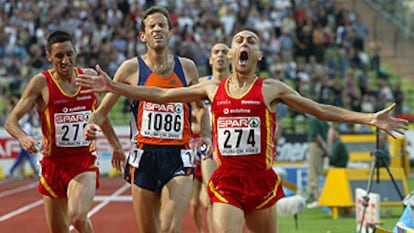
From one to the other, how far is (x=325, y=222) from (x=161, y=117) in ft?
24.6

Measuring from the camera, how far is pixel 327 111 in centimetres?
841

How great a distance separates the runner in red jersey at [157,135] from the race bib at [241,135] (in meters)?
1.12

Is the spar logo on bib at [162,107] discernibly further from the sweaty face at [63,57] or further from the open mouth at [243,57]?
the open mouth at [243,57]

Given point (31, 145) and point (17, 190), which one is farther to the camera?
point (17, 190)

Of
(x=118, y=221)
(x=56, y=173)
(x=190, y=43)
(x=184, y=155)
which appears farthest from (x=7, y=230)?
(x=190, y=43)

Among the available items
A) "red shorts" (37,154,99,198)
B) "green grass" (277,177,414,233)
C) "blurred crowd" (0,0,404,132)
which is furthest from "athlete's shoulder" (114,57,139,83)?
"blurred crowd" (0,0,404,132)

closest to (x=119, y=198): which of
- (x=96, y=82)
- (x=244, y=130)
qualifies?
(x=244, y=130)

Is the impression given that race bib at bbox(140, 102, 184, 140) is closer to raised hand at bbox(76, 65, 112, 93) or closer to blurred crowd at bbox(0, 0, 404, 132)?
raised hand at bbox(76, 65, 112, 93)

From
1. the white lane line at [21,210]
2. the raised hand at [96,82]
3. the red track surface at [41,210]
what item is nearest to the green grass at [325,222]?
the red track surface at [41,210]

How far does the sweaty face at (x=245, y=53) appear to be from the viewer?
8.68m

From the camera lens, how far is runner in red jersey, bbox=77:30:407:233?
336 inches

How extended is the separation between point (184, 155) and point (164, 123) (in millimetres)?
363

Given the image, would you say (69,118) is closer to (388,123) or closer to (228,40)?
(388,123)

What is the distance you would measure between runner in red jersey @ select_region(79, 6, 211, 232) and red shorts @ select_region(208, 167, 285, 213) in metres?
0.96
